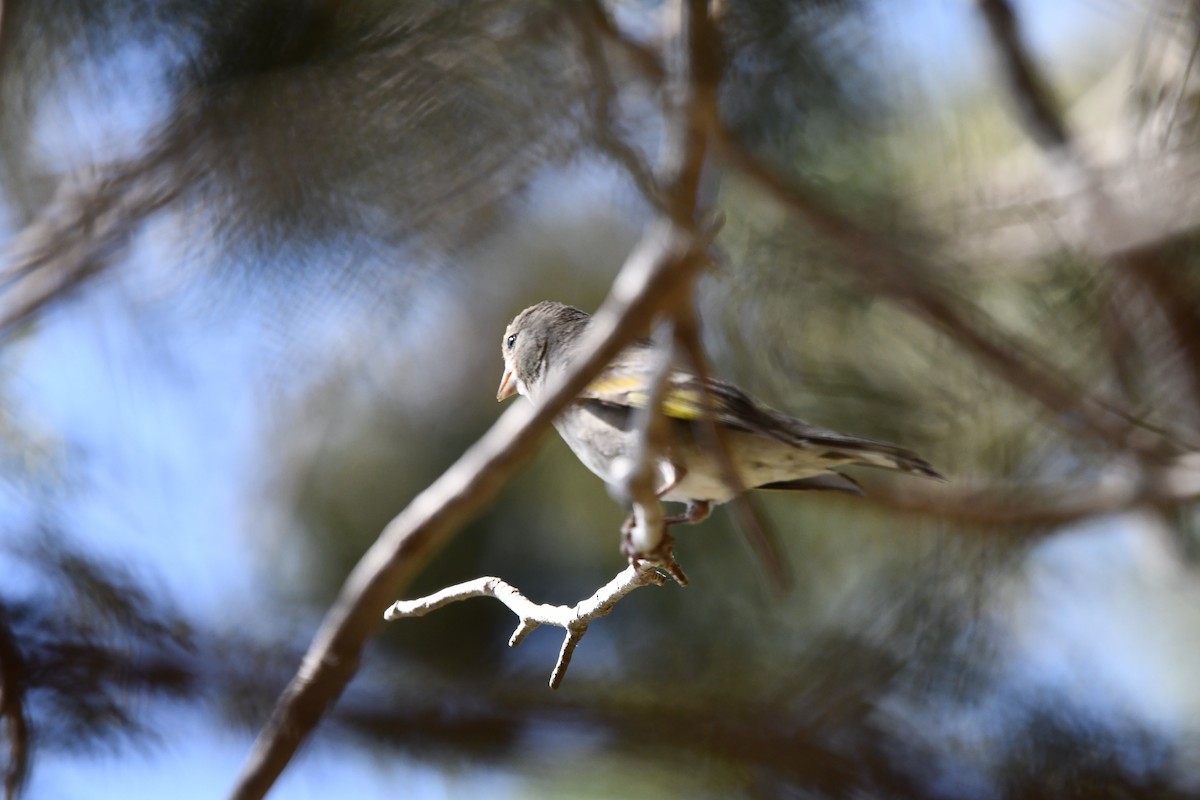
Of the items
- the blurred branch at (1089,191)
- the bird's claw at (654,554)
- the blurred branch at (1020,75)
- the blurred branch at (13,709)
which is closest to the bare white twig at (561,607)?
the bird's claw at (654,554)

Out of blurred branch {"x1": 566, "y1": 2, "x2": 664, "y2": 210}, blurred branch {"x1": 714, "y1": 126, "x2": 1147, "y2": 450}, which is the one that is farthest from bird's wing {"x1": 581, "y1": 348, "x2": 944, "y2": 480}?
blurred branch {"x1": 566, "y1": 2, "x2": 664, "y2": 210}

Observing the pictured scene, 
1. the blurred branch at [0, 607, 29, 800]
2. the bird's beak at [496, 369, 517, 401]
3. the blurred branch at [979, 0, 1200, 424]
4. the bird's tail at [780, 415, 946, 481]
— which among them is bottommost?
the blurred branch at [0, 607, 29, 800]

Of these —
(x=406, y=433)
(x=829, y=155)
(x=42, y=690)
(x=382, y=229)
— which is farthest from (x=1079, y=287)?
(x=42, y=690)

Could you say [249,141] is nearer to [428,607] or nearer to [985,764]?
[428,607]

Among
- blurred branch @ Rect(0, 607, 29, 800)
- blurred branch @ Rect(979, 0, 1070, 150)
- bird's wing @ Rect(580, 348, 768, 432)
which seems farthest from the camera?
blurred branch @ Rect(979, 0, 1070, 150)

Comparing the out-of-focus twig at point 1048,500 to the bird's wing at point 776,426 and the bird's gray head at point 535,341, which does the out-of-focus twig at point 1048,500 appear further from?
the bird's gray head at point 535,341

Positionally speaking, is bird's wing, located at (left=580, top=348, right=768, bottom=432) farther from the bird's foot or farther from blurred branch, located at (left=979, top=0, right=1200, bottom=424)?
blurred branch, located at (left=979, top=0, right=1200, bottom=424)

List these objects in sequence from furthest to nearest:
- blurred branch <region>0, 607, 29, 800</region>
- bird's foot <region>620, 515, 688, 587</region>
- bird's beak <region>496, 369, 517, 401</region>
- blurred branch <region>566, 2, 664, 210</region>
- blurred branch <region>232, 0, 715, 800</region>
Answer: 1. bird's beak <region>496, 369, 517, 401</region>
2. blurred branch <region>0, 607, 29, 800</region>
3. blurred branch <region>566, 2, 664, 210</region>
4. bird's foot <region>620, 515, 688, 587</region>
5. blurred branch <region>232, 0, 715, 800</region>
